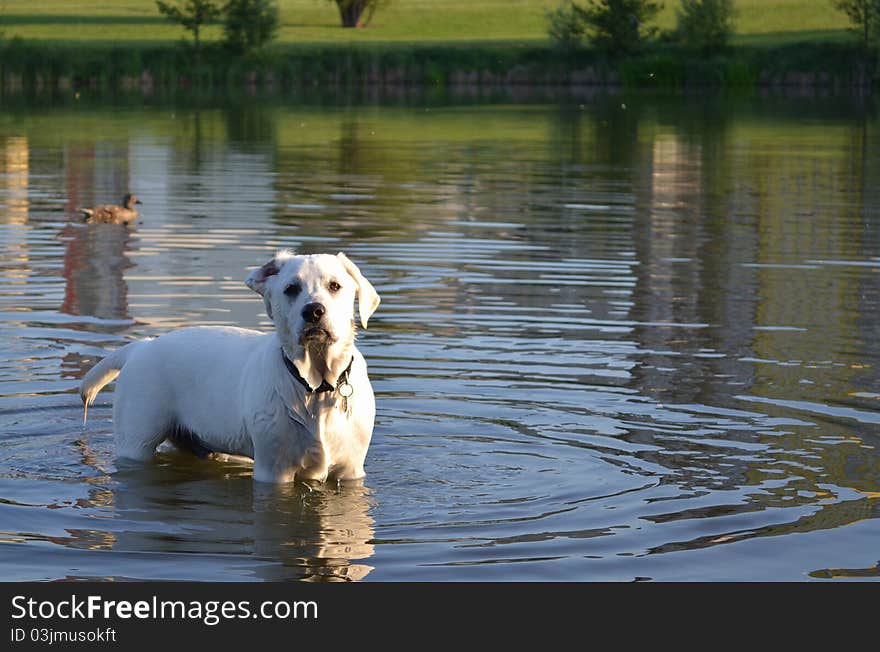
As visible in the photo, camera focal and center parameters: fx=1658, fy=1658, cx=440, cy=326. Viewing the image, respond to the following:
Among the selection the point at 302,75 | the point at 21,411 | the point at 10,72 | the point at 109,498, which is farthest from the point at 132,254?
the point at 302,75

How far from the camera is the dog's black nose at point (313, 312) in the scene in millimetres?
9102

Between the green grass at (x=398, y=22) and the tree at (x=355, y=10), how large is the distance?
1.32 metres

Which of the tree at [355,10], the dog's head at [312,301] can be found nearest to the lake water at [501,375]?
the dog's head at [312,301]

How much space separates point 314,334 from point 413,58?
305ft

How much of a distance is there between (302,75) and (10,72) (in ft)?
63.0

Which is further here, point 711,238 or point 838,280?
point 711,238

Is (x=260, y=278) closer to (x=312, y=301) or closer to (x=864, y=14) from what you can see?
(x=312, y=301)

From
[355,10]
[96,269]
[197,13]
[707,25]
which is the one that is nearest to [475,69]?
[707,25]

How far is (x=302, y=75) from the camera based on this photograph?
328 feet

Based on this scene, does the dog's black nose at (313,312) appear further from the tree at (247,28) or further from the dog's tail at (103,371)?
the tree at (247,28)

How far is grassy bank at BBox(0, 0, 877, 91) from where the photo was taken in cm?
9169

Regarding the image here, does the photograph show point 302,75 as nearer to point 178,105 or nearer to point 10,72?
point 10,72

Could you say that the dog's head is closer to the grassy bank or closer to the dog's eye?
the dog's eye

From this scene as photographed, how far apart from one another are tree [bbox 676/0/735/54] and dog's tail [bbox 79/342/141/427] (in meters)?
99.0
